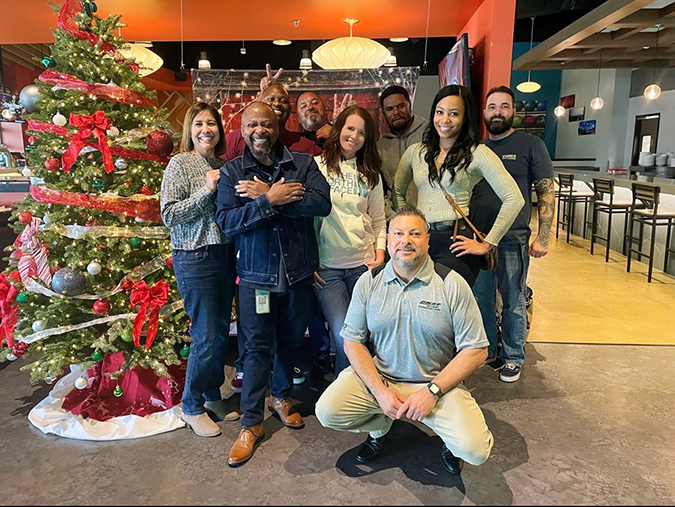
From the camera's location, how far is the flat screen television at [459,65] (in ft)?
11.2

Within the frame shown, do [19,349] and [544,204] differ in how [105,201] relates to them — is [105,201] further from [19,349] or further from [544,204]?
[544,204]

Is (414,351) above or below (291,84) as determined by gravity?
below

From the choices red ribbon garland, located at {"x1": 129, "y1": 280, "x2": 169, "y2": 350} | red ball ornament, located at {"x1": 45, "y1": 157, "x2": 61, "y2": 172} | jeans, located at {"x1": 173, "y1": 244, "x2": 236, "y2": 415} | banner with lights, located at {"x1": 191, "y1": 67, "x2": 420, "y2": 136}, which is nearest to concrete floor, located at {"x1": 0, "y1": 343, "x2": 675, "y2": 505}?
jeans, located at {"x1": 173, "y1": 244, "x2": 236, "y2": 415}

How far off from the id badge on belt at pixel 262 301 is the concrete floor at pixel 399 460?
24.8 inches

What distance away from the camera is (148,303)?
8.09 ft

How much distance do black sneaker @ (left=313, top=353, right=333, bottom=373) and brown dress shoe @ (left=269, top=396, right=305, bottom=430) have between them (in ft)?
1.89

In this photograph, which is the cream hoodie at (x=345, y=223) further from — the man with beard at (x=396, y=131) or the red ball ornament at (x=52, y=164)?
the red ball ornament at (x=52, y=164)

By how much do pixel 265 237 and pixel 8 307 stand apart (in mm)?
1467

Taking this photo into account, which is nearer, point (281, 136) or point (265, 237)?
point (265, 237)

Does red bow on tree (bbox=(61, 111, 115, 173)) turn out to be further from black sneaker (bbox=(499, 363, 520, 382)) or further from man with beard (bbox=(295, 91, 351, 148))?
black sneaker (bbox=(499, 363, 520, 382))

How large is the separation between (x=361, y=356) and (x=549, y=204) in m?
1.53

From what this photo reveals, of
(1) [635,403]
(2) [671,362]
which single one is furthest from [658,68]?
(1) [635,403]

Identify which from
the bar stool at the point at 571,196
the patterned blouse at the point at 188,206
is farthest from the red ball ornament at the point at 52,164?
the bar stool at the point at 571,196

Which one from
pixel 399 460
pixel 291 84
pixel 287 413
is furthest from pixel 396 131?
pixel 399 460
